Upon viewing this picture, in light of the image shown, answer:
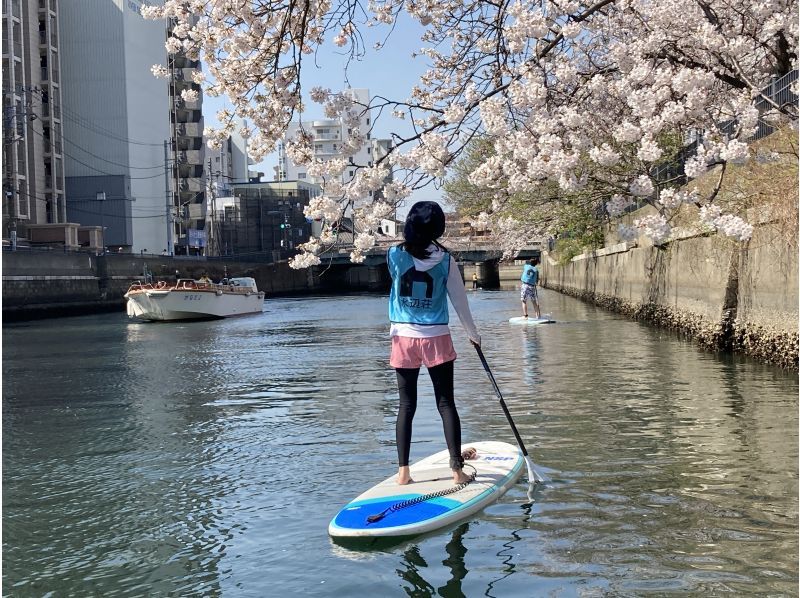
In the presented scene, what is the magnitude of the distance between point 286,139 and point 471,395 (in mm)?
5170

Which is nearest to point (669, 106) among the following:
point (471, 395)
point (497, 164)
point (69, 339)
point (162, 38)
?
point (497, 164)

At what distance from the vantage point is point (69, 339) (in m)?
28.0

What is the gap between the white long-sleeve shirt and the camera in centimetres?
648


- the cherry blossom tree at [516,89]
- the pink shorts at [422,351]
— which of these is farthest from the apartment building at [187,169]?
the pink shorts at [422,351]

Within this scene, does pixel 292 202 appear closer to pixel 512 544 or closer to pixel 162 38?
pixel 162 38

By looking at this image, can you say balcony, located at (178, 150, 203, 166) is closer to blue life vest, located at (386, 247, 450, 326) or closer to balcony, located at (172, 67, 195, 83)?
balcony, located at (172, 67, 195, 83)

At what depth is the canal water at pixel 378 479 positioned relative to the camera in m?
5.29

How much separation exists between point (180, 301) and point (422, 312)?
3423 centimetres

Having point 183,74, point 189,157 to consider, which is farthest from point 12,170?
point 189,157

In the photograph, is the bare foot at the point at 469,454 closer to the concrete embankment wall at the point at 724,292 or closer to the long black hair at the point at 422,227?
the long black hair at the point at 422,227

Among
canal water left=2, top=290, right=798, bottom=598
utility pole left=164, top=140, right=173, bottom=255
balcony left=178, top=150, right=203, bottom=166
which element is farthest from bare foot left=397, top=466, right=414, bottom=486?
balcony left=178, top=150, right=203, bottom=166

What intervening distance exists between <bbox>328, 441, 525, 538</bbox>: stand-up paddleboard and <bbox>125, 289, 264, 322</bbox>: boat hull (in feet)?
108

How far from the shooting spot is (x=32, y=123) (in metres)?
60.6

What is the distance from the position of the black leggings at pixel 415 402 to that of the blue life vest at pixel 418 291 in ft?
1.16
